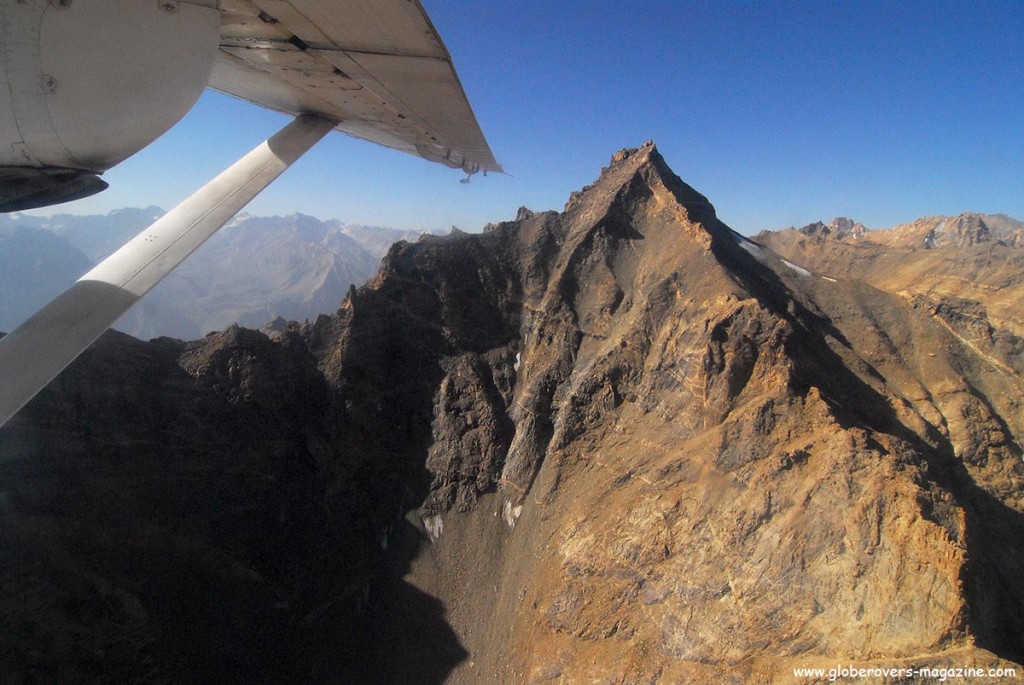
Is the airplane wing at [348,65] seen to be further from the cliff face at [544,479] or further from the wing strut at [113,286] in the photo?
the cliff face at [544,479]

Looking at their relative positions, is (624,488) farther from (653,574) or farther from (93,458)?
(93,458)

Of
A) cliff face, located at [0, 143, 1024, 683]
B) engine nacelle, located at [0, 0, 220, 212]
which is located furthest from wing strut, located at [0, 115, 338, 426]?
cliff face, located at [0, 143, 1024, 683]

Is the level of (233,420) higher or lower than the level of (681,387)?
lower

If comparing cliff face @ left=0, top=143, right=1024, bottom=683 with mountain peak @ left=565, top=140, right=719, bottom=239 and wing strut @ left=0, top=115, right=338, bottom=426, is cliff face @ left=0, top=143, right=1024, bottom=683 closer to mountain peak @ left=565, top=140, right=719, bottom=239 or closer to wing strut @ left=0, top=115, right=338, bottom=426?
mountain peak @ left=565, top=140, right=719, bottom=239

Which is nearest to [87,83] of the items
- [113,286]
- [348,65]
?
[113,286]

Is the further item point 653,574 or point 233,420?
point 233,420

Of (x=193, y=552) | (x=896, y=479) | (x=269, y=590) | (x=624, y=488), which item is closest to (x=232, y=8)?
(x=896, y=479)

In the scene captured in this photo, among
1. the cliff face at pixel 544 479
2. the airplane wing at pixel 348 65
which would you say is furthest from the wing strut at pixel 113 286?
the cliff face at pixel 544 479
